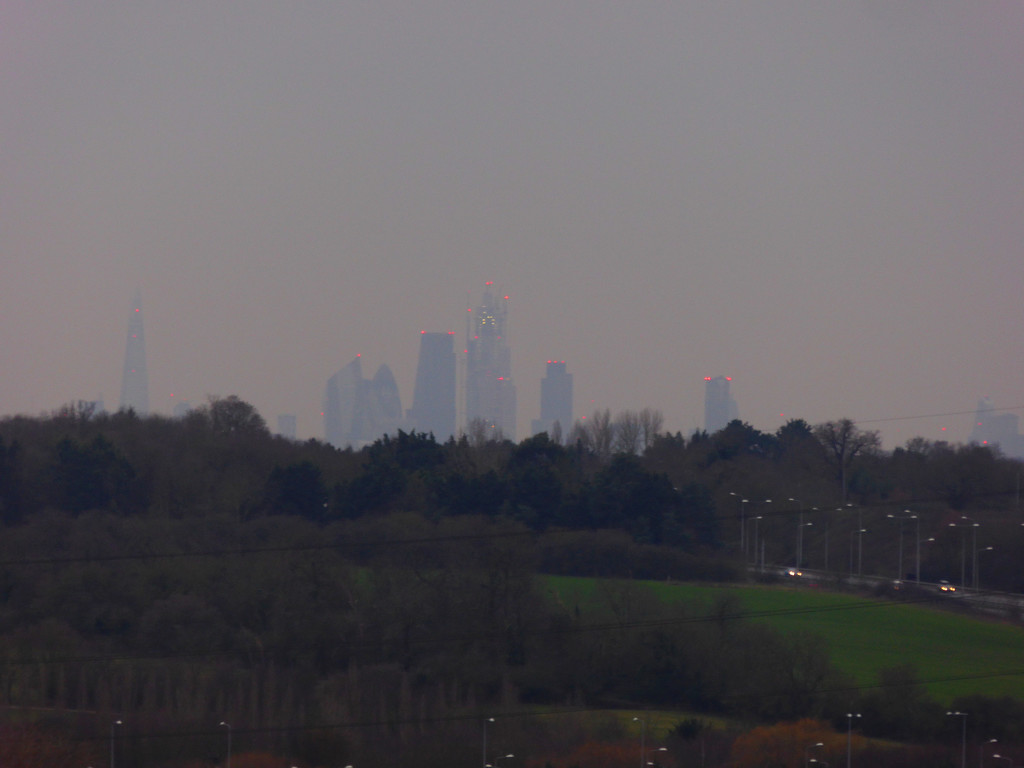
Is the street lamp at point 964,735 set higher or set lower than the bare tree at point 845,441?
lower

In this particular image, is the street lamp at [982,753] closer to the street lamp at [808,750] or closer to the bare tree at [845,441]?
the street lamp at [808,750]

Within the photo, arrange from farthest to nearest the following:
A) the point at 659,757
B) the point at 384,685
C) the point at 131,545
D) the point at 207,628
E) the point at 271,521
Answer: the point at 271,521
the point at 131,545
the point at 207,628
the point at 384,685
the point at 659,757

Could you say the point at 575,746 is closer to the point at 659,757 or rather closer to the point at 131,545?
the point at 659,757

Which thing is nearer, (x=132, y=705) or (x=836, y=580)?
(x=132, y=705)

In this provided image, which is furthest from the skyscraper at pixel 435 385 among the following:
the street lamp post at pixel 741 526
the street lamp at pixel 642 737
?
the street lamp at pixel 642 737

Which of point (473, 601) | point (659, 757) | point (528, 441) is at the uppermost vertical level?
point (528, 441)

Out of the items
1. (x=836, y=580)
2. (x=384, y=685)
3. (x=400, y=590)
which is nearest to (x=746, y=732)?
(x=384, y=685)

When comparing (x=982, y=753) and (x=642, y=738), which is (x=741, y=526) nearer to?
(x=982, y=753)
